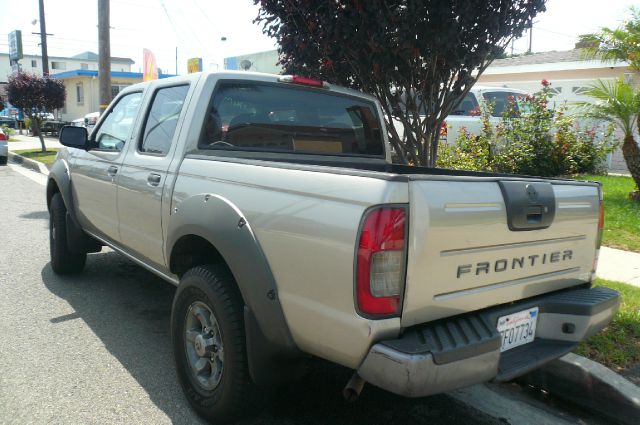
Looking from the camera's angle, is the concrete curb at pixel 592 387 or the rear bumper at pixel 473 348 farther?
the concrete curb at pixel 592 387

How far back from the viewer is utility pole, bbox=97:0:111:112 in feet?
40.8

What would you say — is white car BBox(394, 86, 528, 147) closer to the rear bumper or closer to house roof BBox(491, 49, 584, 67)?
the rear bumper

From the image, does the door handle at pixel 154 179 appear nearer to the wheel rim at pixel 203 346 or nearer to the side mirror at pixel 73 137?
the wheel rim at pixel 203 346

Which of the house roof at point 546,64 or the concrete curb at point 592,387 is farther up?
the house roof at point 546,64

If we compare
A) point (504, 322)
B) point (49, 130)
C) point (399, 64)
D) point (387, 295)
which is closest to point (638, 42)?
point (399, 64)

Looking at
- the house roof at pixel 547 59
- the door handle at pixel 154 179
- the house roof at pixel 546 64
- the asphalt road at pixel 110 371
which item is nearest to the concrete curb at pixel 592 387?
the asphalt road at pixel 110 371

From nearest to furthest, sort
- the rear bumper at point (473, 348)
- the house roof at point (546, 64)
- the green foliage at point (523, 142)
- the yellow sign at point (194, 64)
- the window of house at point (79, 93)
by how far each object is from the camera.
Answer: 1. the rear bumper at point (473, 348)
2. the green foliage at point (523, 142)
3. the house roof at point (546, 64)
4. the yellow sign at point (194, 64)
5. the window of house at point (79, 93)

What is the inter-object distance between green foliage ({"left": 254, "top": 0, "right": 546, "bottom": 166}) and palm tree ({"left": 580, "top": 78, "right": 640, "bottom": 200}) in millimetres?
4812

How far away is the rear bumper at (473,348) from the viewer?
215 centimetres

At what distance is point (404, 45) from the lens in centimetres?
434

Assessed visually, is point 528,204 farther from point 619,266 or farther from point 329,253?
point 619,266

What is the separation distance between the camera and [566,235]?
2.90m

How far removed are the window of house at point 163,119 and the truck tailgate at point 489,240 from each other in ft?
6.72

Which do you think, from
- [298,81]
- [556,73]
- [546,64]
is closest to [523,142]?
[298,81]
